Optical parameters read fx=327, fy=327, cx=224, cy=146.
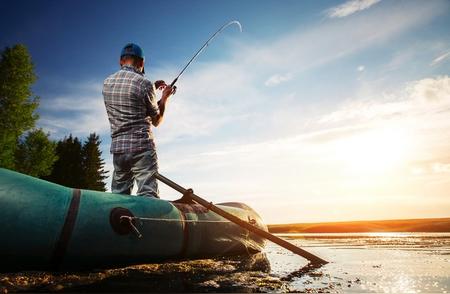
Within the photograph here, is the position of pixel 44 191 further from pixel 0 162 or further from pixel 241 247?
pixel 0 162

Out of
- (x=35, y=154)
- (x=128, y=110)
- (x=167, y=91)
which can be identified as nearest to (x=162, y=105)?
(x=167, y=91)

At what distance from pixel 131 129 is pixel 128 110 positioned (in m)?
0.32

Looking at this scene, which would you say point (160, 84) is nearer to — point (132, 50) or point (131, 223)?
point (132, 50)

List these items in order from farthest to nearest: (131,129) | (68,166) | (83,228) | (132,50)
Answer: (68,166), (132,50), (131,129), (83,228)

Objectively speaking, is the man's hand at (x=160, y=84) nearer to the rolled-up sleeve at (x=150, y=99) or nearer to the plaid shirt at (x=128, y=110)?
the rolled-up sleeve at (x=150, y=99)

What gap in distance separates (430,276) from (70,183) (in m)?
42.3

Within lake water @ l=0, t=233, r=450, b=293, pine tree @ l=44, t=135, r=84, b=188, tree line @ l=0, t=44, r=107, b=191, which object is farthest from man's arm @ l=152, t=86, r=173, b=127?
pine tree @ l=44, t=135, r=84, b=188

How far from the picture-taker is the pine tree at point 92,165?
41.1 meters

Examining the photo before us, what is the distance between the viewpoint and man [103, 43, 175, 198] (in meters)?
5.31

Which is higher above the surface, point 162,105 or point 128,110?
point 162,105

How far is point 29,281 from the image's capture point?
342cm

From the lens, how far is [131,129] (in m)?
5.36

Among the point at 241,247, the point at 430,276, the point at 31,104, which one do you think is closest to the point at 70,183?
the point at 31,104

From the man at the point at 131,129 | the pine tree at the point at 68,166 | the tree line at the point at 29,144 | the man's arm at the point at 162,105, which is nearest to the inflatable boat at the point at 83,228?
the man at the point at 131,129
